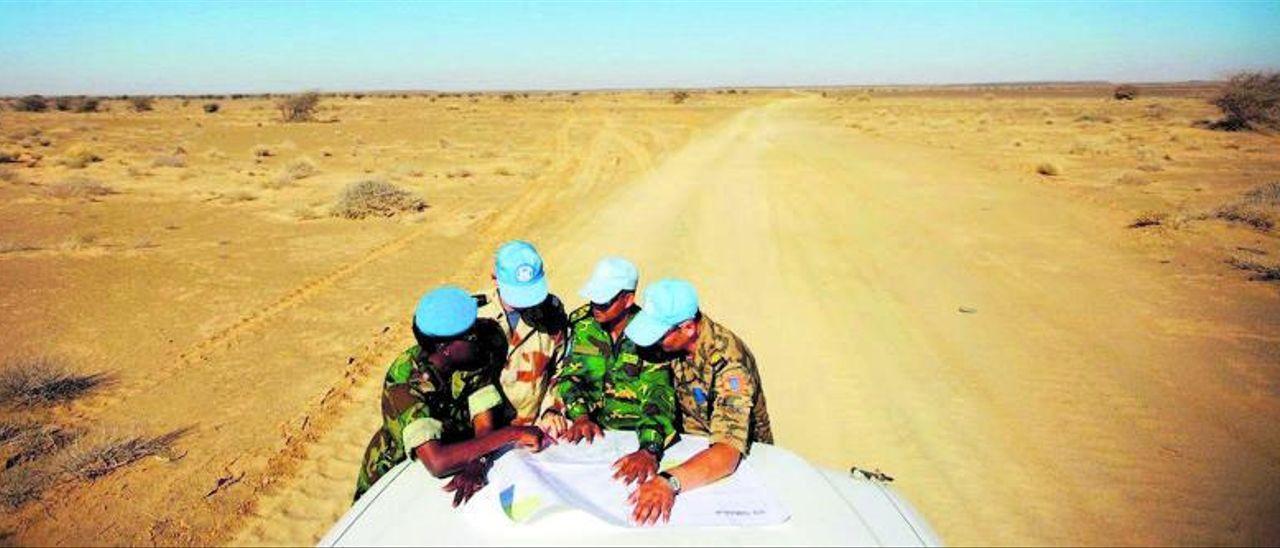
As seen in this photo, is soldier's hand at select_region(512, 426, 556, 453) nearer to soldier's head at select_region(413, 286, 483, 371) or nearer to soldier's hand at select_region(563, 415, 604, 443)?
soldier's hand at select_region(563, 415, 604, 443)

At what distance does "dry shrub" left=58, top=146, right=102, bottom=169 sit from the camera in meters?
21.6

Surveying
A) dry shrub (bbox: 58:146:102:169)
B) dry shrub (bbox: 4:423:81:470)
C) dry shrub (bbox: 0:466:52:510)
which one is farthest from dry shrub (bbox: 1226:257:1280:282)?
dry shrub (bbox: 58:146:102:169)

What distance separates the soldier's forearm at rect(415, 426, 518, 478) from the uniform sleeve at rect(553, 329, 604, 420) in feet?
2.49

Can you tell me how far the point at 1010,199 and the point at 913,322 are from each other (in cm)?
794

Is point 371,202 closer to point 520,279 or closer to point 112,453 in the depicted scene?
point 112,453

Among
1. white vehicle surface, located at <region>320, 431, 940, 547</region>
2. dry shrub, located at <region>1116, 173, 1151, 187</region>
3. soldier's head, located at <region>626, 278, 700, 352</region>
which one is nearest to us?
white vehicle surface, located at <region>320, 431, 940, 547</region>

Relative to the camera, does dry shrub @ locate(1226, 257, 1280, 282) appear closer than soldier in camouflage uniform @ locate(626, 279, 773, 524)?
No

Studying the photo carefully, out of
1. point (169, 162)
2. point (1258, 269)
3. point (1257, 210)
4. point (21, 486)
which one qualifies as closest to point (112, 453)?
point (21, 486)

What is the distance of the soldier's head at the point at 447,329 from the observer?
289 centimetres

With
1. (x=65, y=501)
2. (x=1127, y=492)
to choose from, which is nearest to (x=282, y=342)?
(x=65, y=501)

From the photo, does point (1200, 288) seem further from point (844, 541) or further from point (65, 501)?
point (65, 501)

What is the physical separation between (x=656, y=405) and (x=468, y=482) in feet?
3.37

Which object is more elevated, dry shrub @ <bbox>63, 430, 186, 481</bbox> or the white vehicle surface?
the white vehicle surface

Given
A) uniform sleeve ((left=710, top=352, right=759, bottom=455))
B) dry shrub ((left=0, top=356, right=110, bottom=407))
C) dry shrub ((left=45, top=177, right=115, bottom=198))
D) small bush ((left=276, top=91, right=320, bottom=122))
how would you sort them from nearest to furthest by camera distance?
uniform sleeve ((left=710, top=352, right=759, bottom=455)), dry shrub ((left=0, top=356, right=110, bottom=407)), dry shrub ((left=45, top=177, right=115, bottom=198)), small bush ((left=276, top=91, right=320, bottom=122))
